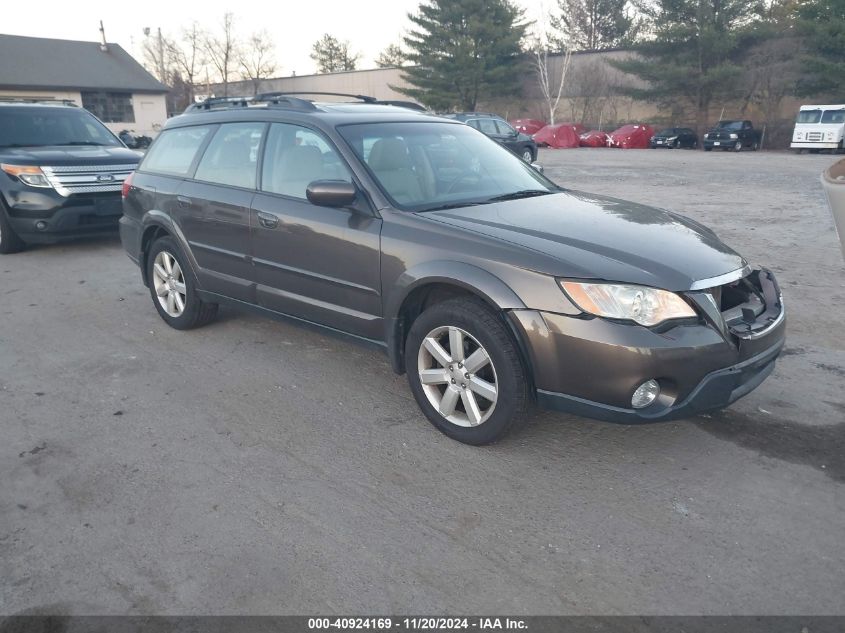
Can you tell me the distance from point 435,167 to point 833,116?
102 ft

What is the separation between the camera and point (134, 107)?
143ft


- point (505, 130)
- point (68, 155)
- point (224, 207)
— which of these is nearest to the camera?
point (224, 207)

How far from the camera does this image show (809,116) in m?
30.1

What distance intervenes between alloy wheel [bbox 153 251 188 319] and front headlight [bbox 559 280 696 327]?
3.46 m

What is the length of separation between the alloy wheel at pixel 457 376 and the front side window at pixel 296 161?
1232mm

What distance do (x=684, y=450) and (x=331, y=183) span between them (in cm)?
241

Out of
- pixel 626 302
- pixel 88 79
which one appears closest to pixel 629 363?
pixel 626 302

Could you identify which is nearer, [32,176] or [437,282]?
[437,282]

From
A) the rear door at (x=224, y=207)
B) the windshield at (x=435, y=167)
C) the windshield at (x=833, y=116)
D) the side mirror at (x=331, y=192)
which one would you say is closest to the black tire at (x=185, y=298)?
the rear door at (x=224, y=207)

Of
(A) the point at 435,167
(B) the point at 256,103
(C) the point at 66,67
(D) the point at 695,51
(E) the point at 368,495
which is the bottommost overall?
(E) the point at 368,495

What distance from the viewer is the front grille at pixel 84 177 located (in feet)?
27.0

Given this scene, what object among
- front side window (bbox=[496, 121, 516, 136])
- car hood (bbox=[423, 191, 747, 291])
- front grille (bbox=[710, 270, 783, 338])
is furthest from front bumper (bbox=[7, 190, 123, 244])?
front side window (bbox=[496, 121, 516, 136])

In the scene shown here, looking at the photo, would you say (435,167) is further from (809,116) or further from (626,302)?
(809,116)

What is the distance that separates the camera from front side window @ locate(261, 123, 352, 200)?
430 centimetres
